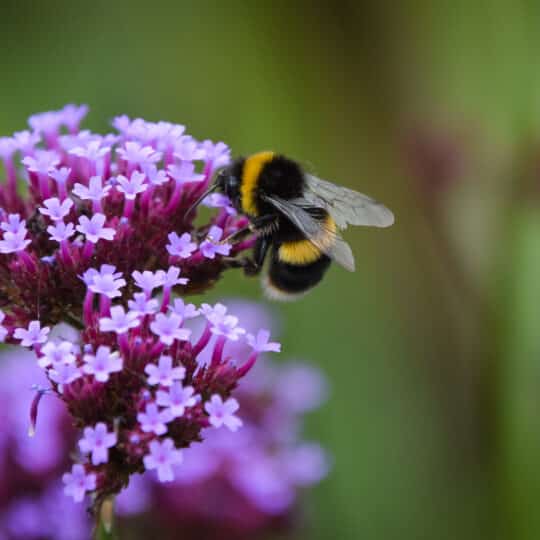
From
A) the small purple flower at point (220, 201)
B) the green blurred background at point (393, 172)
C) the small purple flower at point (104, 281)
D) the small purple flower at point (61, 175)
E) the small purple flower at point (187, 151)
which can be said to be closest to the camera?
the small purple flower at point (104, 281)

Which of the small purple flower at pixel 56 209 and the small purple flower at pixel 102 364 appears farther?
the small purple flower at pixel 56 209

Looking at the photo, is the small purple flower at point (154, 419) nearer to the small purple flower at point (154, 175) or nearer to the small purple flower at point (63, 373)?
the small purple flower at point (63, 373)

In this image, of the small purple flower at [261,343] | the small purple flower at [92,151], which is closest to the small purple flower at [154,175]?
the small purple flower at [92,151]

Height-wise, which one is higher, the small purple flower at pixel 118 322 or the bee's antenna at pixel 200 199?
the bee's antenna at pixel 200 199

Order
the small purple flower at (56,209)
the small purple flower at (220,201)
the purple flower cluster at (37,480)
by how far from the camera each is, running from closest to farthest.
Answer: the small purple flower at (56,209) → the small purple flower at (220,201) → the purple flower cluster at (37,480)

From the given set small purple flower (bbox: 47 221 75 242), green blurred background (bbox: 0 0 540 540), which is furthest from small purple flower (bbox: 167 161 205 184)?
green blurred background (bbox: 0 0 540 540)

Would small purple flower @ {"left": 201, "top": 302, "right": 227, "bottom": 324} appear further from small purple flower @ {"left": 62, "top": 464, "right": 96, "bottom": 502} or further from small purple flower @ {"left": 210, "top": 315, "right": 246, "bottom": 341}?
small purple flower @ {"left": 62, "top": 464, "right": 96, "bottom": 502}

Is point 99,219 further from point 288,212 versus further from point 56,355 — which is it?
point 288,212

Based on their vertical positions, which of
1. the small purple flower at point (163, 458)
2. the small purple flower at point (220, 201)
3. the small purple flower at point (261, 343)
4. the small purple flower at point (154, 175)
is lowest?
the small purple flower at point (163, 458)
